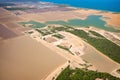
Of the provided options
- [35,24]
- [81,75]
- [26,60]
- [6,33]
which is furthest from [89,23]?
[81,75]

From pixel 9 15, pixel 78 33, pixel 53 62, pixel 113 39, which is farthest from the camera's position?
pixel 9 15

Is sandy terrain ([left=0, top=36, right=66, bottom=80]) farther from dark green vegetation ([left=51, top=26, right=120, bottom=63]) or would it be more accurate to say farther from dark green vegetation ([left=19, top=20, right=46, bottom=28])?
dark green vegetation ([left=19, top=20, right=46, bottom=28])

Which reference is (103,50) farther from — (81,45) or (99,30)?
(99,30)

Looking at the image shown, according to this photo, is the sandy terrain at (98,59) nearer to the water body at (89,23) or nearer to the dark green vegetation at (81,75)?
the dark green vegetation at (81,75)

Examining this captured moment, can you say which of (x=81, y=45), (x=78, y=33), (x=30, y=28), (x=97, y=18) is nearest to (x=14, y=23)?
(x=30, y=28)

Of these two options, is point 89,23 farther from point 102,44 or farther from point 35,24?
point 102,44

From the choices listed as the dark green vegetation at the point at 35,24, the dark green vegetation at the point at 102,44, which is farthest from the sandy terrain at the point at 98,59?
the dark green vegetation at the point at 35,24
